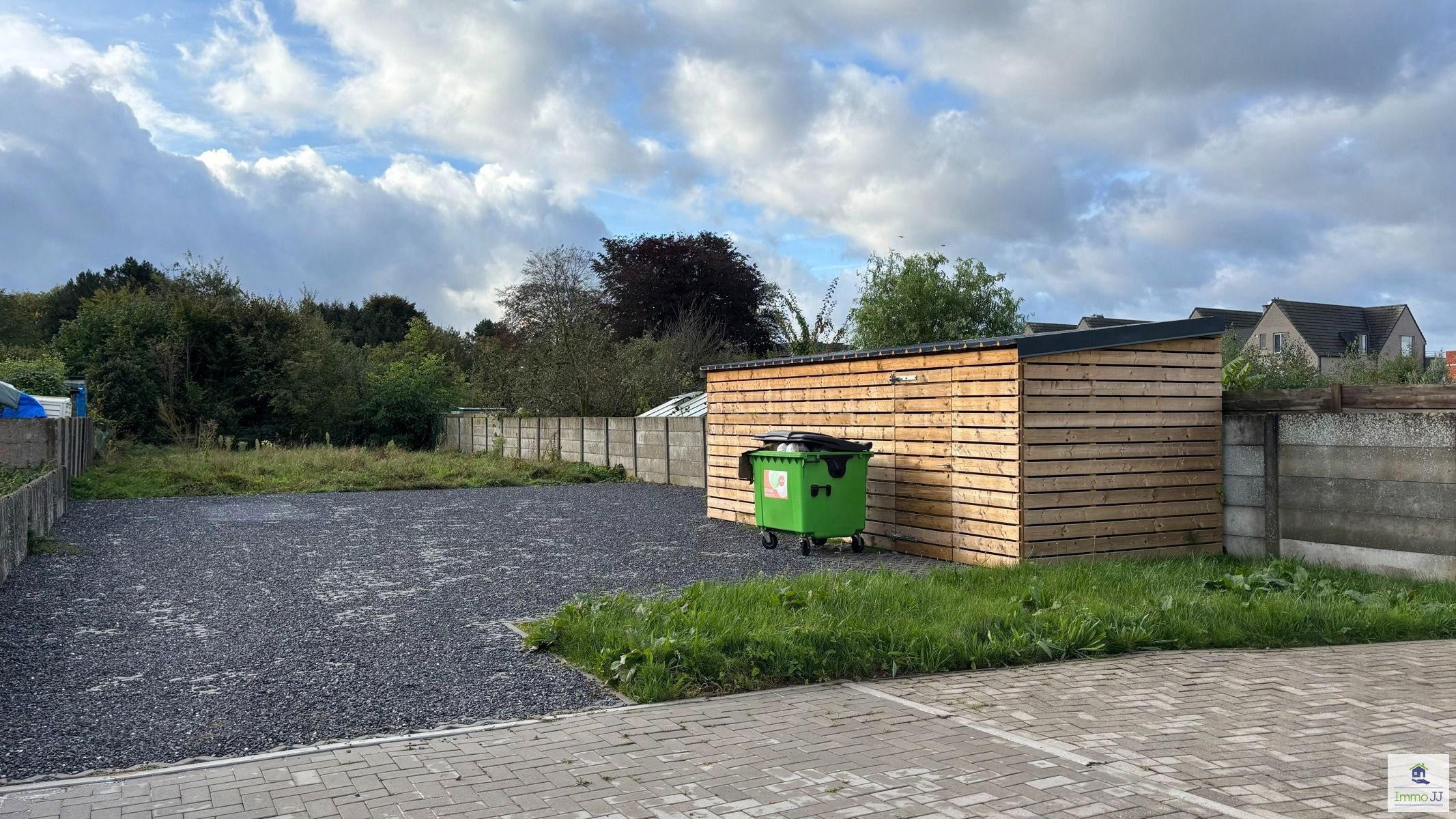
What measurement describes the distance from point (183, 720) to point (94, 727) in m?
0.40

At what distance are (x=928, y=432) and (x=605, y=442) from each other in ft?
44.7

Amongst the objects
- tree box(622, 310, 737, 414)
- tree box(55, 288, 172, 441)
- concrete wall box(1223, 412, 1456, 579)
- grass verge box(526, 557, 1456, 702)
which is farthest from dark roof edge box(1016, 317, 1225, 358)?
tree box(55, 288, 172, 441)

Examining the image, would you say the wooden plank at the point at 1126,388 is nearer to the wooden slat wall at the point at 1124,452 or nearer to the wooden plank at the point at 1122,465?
the wooden slat wall at the point at 1124,452

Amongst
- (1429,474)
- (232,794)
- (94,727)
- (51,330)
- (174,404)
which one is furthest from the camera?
(51,330)

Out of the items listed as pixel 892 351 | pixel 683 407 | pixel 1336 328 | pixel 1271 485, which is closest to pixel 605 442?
pixel 683 407

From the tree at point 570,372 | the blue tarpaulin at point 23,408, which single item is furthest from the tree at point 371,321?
the blue tarpaulin at point 23,408

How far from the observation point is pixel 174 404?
99.3ft

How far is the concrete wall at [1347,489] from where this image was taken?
9.21 meters

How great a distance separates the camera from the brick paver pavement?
417 centimetres

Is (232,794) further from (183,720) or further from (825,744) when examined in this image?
(825,744)

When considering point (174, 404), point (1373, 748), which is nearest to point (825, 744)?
point (1373, 748)

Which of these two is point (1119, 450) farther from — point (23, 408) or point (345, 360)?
point (345, 360)

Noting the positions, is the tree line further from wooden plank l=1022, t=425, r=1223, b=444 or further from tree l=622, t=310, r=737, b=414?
wooden plank l=1022, t=425, r=1223, b=444

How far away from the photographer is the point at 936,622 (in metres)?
7.07
